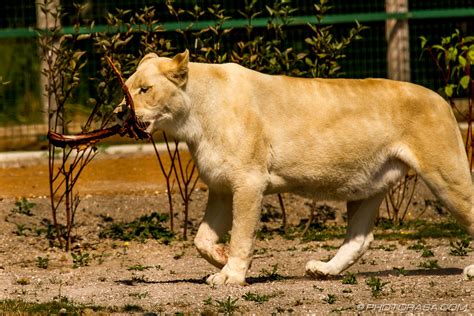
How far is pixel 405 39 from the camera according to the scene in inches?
605

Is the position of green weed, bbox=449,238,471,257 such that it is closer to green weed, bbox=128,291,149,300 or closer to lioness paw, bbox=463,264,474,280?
lioness paw, bbox=463,264,474,280

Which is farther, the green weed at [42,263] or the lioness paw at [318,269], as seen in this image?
the green weed at [42,263]

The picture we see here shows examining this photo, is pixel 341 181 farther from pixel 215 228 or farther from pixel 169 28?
pixel 169 28

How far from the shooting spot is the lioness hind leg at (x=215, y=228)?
30.4 feet

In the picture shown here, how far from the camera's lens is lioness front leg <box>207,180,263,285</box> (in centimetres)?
904

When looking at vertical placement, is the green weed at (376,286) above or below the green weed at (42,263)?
above

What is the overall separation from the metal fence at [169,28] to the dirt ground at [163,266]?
113cm

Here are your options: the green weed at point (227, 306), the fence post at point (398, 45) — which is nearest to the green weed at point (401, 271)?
the green weed at point (227, 306)

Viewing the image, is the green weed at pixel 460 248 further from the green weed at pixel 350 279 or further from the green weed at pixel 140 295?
the green weed at pixel 140 295

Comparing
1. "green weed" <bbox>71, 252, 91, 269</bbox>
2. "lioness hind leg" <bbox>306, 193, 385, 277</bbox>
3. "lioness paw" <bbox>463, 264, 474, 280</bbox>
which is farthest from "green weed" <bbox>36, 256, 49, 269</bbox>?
"lioness paw" <bbox>463, 264, 474, 280</bbox>

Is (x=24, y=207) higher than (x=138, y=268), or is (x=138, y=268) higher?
(x=138, y=268)

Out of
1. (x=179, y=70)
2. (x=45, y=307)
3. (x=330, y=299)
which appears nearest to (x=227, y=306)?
(x=330, y=299)

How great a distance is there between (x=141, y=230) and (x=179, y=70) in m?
3.16

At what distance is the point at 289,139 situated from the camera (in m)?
9.27
